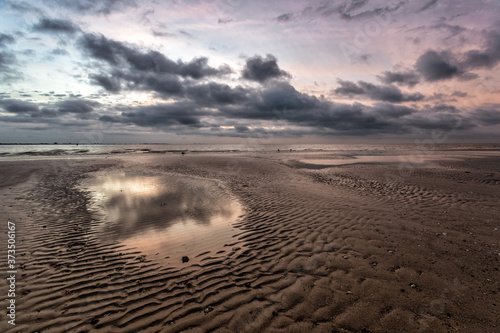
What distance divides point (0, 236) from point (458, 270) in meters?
14.5

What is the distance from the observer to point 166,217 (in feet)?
35.3

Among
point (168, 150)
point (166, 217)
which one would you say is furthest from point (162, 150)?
point (166, 217)

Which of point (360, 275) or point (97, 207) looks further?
point (97, 207)

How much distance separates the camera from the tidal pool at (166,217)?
7.75 meters

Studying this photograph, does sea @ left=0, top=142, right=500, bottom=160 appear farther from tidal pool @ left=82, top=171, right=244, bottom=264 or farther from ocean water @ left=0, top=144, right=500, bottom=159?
tidal pool @ left=82, top=171, right=244, bottom=264

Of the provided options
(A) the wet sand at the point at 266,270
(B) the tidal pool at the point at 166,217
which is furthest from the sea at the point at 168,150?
(A) the wet sand at the point at 266,270

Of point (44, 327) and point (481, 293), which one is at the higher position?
point (481, 293)

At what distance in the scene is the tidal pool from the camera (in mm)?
7746

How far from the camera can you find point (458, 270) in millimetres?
5879

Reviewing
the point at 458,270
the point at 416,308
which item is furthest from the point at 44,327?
the point at 458,270

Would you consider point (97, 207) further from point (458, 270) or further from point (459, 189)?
point (459, 189)

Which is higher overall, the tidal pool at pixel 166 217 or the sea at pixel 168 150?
the sea at pixel 168 150

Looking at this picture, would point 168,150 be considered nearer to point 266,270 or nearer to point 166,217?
point 166,217

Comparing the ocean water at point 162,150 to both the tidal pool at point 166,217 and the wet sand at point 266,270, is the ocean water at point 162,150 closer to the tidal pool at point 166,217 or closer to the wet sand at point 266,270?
the tidal pool at point 166,217
